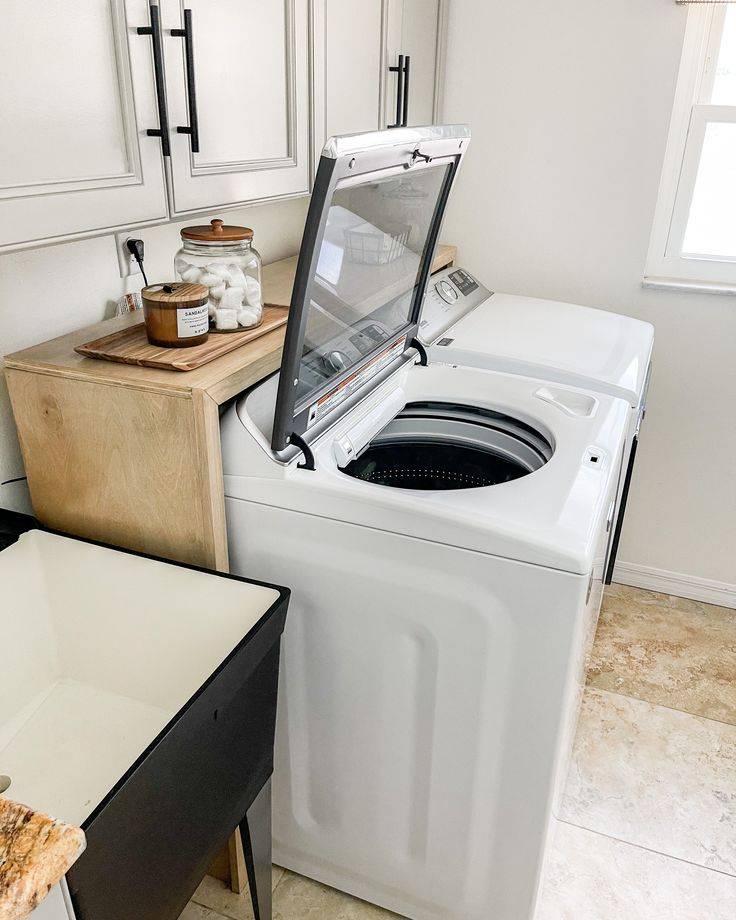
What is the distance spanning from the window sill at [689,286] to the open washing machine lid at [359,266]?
4.09 feet

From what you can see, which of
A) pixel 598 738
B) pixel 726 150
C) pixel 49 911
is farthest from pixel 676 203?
pixel 49 911

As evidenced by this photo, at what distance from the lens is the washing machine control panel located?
2289 millimetres

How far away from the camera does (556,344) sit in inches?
90.0

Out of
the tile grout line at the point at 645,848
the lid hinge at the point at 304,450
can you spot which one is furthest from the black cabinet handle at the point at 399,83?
the tile grout line at the point at 645,848

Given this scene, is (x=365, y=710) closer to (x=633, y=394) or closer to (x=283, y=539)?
(x=283, y=539)

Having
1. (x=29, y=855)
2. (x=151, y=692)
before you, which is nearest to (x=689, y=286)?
(x=151, y=692)

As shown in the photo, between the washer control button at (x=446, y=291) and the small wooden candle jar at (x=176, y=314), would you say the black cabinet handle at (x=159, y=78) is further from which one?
the washer control button at (x=446, y=291)

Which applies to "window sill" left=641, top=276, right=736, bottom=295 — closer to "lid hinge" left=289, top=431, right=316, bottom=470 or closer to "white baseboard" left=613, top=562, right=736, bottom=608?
"white baseboard" left=613, top=562, right=736, bottom=608

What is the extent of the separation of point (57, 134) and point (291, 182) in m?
0.75

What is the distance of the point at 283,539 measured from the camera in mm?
1534

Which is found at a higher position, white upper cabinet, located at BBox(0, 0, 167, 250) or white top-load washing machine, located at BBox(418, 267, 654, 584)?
white upper cabinet, located at BBox(0, 0, 167, 250)

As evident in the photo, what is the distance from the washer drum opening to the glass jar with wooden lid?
52 cm

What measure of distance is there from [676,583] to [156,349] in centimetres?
252

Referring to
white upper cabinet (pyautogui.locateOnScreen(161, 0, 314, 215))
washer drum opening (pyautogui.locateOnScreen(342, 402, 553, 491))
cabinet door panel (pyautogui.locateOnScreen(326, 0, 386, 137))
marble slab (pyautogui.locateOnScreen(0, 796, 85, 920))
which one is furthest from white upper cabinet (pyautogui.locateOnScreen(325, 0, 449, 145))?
marble slab (pyautogui.locateOnScreen(0, 796, 85, 920))
